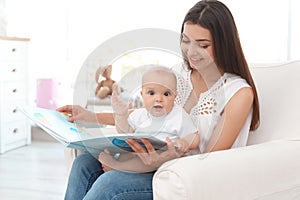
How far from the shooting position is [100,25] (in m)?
3.44

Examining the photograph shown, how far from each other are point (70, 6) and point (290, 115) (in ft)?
8.05

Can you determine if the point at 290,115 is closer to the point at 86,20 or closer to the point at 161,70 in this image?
the point at 161,70

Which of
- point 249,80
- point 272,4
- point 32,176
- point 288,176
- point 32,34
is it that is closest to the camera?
point 288,176

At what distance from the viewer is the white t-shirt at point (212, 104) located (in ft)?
4.34

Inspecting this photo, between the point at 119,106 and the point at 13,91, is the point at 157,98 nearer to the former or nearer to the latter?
the point at 119,106

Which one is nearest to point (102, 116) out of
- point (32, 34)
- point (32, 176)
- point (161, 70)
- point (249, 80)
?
point (161, 70)

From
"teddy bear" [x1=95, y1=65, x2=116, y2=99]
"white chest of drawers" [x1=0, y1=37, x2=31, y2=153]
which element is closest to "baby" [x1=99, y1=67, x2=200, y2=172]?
"teddy bear" [x1=95, y1=65, x2=116, y2=99]

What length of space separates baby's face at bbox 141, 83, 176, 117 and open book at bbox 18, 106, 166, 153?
0.38 ft

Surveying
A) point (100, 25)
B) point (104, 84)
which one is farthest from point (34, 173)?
point (100, 25)

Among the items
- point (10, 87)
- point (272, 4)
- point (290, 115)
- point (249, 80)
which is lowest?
point (10, 87)

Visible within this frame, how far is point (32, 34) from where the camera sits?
3625 millimetres

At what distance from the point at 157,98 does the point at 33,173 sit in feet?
5.39

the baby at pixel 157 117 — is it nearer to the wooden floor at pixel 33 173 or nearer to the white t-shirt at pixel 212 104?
the white t-shirt at pixel 212 104

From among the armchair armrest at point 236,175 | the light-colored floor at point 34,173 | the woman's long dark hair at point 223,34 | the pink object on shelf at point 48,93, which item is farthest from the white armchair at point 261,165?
the pink object on shelf at point 48,93
